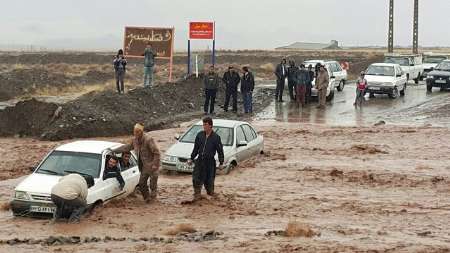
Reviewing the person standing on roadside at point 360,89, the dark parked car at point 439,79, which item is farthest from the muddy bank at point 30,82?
the dark parked car at point 439,79

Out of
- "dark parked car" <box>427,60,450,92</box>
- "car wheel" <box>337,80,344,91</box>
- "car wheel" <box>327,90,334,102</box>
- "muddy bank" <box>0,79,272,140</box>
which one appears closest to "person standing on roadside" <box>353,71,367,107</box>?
"car wheel" <box>327,90,334,102</box>

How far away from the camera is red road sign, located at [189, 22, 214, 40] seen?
33500 mm

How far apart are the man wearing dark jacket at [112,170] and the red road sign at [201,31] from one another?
2086 cm

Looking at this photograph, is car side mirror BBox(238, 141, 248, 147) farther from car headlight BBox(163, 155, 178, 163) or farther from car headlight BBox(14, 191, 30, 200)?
car headlight BBox(14, 191, 30, 200)

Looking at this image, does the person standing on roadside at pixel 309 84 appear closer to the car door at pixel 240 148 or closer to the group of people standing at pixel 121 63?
the group of people standing at pixel 121 63

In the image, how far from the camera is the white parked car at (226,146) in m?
16.9

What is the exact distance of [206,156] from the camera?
44.5ft

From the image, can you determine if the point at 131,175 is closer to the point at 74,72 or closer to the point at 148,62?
the point at 148,62

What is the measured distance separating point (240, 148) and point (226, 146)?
48 cm

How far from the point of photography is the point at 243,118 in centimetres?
2828

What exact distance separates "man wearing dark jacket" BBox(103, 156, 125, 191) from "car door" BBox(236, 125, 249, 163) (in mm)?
4818

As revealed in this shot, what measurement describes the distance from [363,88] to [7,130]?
14955 mm

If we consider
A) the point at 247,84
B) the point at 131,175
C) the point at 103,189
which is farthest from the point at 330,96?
the point at 103,189

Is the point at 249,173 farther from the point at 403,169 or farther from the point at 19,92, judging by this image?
the point at 19,92
